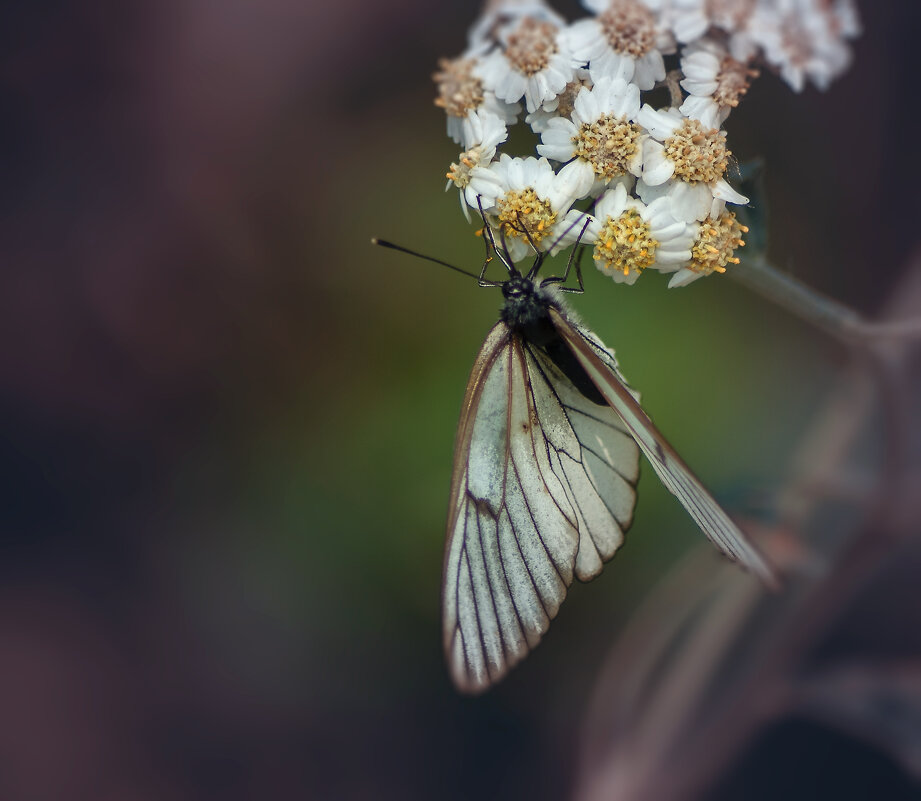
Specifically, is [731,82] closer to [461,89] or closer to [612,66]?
[612,66]

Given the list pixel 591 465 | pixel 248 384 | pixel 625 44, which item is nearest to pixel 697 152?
pixel 625 44

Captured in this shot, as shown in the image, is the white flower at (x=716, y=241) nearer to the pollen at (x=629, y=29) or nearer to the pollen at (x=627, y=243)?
the pollen at (x=627, y=243)

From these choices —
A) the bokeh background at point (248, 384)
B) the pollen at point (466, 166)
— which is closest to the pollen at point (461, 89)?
the pollen at point (466, 166)

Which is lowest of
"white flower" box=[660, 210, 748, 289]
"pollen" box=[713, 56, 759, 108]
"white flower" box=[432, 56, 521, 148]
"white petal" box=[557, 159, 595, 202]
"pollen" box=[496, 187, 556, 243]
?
"white flower" box=[660, 210, 748, 289]

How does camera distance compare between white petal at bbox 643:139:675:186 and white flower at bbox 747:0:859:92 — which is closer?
white petal at bbox 643:139:675:186

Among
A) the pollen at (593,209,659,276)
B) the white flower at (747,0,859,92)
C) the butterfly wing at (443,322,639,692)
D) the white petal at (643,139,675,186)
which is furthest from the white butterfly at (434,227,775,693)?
the white flower at (747,0,859,92)

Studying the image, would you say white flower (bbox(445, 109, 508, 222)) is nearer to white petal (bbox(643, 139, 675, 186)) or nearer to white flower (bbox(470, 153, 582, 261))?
white flower (bbox(470, 153, 582, 261))

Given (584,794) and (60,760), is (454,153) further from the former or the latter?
(60,760)

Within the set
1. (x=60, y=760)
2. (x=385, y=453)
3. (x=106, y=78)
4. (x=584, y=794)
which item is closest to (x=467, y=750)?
(x=584, y=794)
